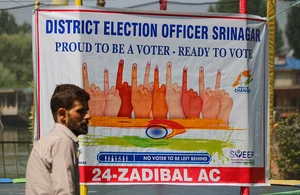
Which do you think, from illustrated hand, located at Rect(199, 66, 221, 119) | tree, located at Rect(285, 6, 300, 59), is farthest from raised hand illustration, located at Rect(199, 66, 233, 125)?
tree, located at Rect(285, 6, 300, 59)

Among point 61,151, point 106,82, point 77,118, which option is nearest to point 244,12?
point 106,82

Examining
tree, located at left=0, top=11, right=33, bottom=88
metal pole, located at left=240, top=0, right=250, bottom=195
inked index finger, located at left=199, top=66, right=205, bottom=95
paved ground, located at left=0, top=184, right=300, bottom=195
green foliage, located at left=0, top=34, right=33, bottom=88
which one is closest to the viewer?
inked index finger, located at left=199, top=66, right=205, bottom=95

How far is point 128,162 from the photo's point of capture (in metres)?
5.90

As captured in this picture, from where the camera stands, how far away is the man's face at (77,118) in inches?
138

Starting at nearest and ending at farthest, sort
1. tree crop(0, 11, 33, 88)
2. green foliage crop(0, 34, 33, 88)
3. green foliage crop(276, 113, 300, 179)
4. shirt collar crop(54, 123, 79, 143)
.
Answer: shirt collar crop(54, 123, 79, 143), green foliage crop(276, 113, 300, 179), tree crop(0, 11, 33, 88), green foliage crop(0, 34, 33, 88)

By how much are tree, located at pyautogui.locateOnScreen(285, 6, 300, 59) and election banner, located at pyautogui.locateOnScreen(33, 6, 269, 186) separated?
68.8 meters

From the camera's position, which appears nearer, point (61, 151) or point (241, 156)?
point (61, 151)

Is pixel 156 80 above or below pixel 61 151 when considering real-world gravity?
above

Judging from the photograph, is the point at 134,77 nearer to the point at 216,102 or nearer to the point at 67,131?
the point at 216,102

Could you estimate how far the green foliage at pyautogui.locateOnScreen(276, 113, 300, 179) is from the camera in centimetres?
1128

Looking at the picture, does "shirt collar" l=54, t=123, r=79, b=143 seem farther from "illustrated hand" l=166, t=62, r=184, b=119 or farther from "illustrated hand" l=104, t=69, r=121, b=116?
"illustrated hand" l=166, t=62, r=184, b=119

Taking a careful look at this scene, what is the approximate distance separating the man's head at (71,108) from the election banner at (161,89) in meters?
2.27

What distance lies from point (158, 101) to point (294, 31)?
72.0 m

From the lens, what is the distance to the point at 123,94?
5.89 metres
